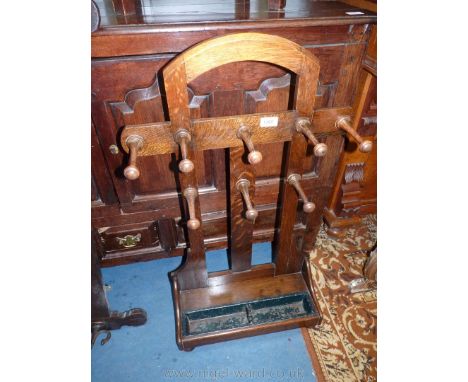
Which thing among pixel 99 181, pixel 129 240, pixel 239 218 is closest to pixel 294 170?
pixel 239 218

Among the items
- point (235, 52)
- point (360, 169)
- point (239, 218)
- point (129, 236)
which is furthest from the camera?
point (360, 169)

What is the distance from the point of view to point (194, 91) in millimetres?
1136

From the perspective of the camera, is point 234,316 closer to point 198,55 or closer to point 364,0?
point 198,55

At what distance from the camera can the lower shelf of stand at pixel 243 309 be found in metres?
1.36

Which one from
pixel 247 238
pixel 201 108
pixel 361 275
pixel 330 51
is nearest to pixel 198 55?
pixel 201 108

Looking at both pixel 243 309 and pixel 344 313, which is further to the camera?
pixel 344 313

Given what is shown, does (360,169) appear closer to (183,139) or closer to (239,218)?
(239,218)

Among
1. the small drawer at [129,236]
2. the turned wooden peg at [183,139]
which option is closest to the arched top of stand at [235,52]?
the turned wooden peg at [183,139]

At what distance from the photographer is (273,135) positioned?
95 cm

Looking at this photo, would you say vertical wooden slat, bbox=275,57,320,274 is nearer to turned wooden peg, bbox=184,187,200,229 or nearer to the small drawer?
turned wooden peg, bbox=184,187,200,229

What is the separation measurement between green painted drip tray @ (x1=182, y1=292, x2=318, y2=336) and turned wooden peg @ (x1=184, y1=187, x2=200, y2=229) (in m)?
0.64

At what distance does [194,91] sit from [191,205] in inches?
18.0

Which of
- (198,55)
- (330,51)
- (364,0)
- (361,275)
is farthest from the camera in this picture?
(361,275)

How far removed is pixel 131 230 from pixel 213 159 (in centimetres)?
57
